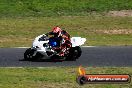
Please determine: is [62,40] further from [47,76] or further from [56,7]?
[56,7]

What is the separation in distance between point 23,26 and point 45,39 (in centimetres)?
1169

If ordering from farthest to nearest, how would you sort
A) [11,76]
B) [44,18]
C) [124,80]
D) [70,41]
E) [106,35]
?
[44,18], [106,35], [70,41], [11,76], [124,80]

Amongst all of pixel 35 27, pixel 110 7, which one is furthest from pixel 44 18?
pixel 110 7

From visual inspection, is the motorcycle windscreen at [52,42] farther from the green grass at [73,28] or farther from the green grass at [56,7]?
the green grass at [56,7]

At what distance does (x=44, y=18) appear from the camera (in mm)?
37750

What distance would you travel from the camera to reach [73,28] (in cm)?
3450

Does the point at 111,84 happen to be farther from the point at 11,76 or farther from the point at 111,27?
the point at 111,27

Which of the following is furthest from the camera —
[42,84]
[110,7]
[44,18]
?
[110,7]

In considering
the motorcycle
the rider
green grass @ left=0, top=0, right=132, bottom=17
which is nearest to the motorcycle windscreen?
the motorcycle

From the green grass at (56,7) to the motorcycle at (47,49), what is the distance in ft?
51.4

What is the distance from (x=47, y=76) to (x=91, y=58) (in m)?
5.22

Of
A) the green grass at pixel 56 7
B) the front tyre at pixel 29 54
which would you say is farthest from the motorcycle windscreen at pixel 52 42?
the green grass at pixel 56 7

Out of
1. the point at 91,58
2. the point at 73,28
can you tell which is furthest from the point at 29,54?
the point at 73,28

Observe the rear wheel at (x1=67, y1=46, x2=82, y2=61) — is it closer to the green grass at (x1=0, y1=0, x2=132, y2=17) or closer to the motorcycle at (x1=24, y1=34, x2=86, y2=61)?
the motorcycle at (x1=24, y1=34, x2=86, y2=61)
